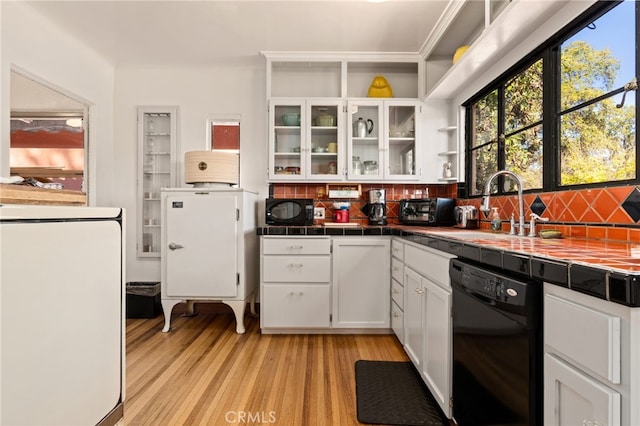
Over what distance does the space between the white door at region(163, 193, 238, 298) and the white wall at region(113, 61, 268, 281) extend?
2.42ft

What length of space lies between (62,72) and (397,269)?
3.32 m

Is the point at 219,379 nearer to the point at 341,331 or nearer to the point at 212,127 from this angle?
the point at 341,331

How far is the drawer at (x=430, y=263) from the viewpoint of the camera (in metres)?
1.48

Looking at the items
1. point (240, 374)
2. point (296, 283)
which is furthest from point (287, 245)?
point (240, 374)

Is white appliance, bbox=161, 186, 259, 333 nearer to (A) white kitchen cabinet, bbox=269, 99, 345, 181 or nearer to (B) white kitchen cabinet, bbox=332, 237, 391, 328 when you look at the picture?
(A) white kitchen cabinet, bbox=269, 99, 345, 181

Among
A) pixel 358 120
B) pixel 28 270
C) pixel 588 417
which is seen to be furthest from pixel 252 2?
pixel 588 417

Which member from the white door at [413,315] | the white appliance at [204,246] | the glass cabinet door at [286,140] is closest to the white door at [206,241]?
the white appliance at [204,246]

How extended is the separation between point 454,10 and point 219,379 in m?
2.95

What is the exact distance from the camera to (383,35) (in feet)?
8.64

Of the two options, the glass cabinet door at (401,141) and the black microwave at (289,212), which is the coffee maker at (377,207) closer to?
the glass cabinet door at (401,141)

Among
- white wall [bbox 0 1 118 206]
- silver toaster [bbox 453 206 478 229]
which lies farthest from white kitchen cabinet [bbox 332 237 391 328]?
white wall [bbox 0 1 118 206]

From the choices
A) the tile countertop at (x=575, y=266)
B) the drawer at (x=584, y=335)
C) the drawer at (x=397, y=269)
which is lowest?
the drawer at (x=397, y=269)

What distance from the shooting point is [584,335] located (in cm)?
70

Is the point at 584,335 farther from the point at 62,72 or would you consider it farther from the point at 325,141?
the point at 62,72
